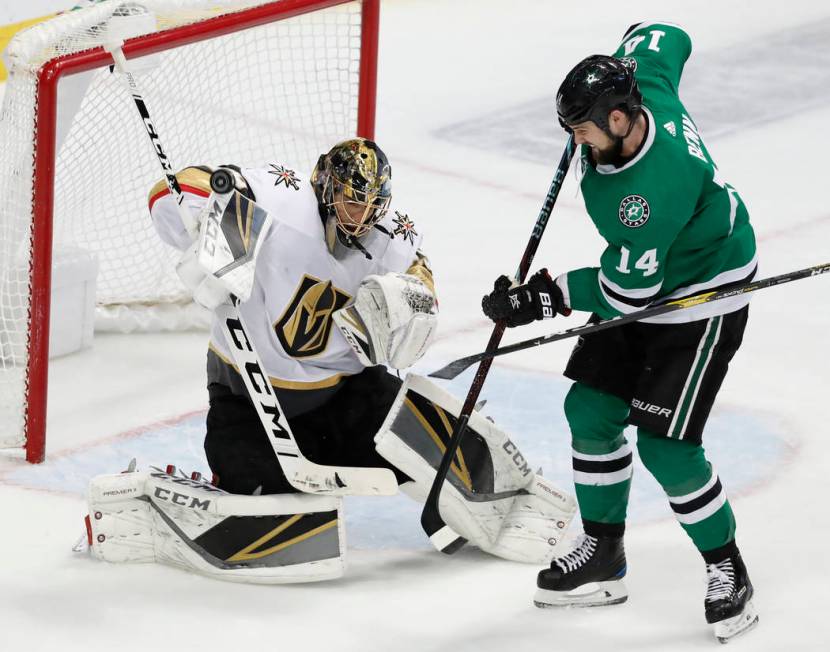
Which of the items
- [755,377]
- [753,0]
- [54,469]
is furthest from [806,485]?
[753,0]

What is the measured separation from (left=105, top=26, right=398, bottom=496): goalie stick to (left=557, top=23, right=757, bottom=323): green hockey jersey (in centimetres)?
59

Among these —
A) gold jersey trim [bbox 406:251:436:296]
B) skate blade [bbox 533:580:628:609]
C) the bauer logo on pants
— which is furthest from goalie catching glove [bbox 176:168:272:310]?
skate blade [bbox 533:580:628:609]

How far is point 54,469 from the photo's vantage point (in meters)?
3.78

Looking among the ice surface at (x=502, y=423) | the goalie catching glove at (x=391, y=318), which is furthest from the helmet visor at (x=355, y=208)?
the ice surface at (x=502, y=423)

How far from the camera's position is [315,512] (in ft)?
10.7

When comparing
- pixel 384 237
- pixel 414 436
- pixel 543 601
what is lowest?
pixel 543 601

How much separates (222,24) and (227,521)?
1432mm

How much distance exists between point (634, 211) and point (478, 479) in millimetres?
848

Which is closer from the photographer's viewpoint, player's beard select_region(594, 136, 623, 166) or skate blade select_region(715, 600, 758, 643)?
player's beard select_region(594, 136, 623, 166)

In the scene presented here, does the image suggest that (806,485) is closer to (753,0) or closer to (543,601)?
(543,601)

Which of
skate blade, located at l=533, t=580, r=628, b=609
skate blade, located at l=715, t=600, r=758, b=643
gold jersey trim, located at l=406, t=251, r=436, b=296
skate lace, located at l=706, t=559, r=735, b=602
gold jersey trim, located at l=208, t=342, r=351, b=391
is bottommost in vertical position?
skate blade, located at l=715, t=600, r=758, b=643

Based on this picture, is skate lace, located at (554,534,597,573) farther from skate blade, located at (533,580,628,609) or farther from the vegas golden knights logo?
the vegas golden knights logo

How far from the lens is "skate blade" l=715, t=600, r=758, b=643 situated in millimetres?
3041

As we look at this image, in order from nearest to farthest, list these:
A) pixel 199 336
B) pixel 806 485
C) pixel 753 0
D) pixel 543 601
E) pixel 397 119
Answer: pixel 543 601, pixel 806 485, pixel 199 336, pixel 397 119, pixel 753 0
